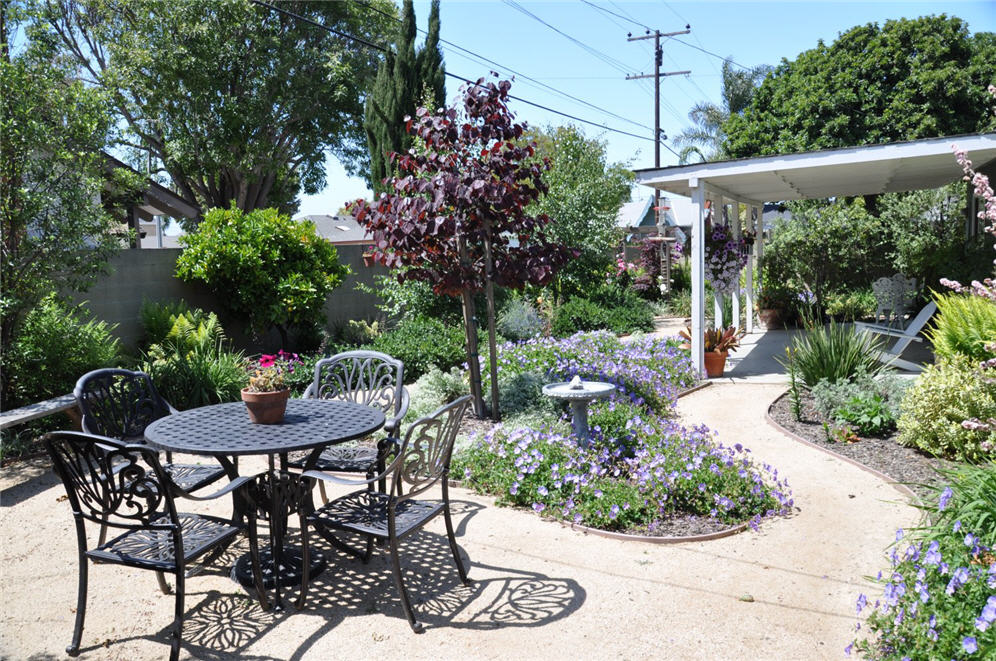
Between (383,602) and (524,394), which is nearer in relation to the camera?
(383,602)

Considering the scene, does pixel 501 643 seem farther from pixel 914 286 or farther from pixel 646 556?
pixel 914 286

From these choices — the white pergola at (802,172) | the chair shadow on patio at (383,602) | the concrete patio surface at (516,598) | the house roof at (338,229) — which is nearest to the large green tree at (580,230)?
the white pergola at (802,172)

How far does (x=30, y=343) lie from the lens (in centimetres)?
687

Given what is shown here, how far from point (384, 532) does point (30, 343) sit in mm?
5252

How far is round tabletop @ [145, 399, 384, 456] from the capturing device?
Result: 11.5ft

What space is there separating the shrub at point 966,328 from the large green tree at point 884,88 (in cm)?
1471

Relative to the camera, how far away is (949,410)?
18.1ft

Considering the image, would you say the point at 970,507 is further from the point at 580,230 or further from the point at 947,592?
the point at 580,230

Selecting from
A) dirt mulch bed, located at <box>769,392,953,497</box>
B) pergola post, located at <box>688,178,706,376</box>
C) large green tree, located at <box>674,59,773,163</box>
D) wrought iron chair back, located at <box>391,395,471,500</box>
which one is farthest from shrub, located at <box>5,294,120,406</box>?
large green tree, located at <box>674,59,773,163</box>

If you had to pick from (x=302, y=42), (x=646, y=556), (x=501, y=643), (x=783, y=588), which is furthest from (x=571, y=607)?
(x=302, y=42)

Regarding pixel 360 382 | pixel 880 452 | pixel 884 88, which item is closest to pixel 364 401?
pixel 360 382

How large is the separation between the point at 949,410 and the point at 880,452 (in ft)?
2.12

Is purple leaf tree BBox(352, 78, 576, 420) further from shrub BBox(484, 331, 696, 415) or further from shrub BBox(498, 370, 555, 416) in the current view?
shrub BBox(484, 331, 696, 415)

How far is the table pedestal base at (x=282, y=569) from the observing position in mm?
3893
